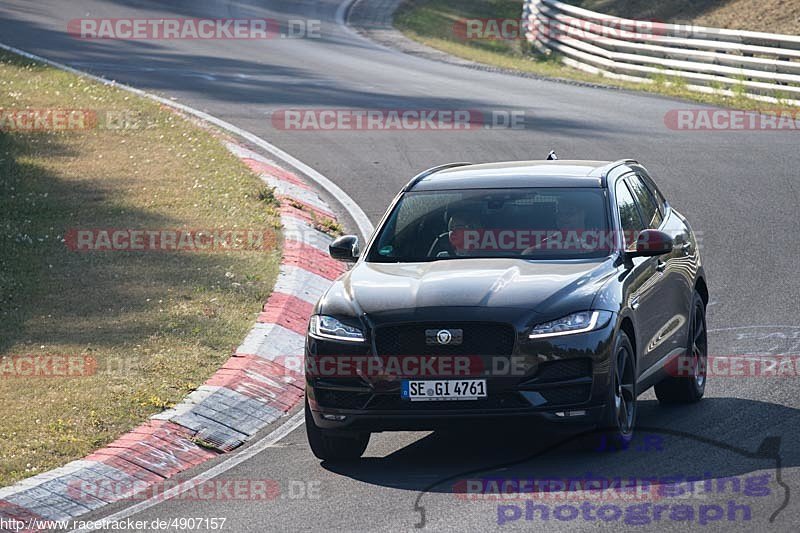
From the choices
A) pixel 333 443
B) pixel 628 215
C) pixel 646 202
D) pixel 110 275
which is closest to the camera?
pixel 333 443

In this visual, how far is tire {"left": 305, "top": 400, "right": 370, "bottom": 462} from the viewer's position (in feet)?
29.6

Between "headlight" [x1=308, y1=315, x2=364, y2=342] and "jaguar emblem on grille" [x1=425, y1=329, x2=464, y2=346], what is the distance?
1.47ft

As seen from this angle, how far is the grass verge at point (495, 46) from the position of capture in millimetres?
27491

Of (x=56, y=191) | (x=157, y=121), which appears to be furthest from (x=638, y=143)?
(x=56, y=191)

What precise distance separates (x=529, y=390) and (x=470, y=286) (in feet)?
2.58

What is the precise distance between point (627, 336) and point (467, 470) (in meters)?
1.38

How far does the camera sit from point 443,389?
8492mm

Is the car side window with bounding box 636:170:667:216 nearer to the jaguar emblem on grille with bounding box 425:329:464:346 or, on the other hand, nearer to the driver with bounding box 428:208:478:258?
the driver with bounding box 428:208:478:258
